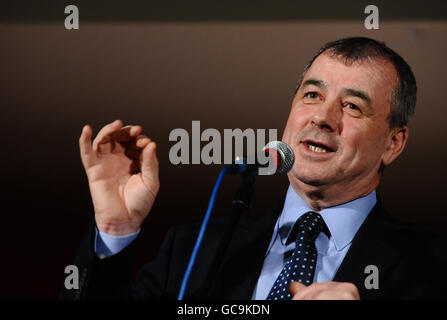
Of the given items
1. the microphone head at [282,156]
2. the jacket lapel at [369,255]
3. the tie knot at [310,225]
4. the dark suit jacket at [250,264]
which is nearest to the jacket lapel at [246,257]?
the dark suit jacket at [250,264]

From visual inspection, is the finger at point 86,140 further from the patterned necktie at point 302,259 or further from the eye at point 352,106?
the eye at point 352,106

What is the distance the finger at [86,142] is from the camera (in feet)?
4.94

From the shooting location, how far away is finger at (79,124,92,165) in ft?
4.94

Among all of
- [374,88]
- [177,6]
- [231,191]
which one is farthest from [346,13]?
[231,191]

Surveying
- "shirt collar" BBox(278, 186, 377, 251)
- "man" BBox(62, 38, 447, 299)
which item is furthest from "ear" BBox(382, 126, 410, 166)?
"shirt collar" BBox(278, 186, 377, 251)

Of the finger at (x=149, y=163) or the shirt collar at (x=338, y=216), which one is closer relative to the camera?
the finger at (x=149, y=163)

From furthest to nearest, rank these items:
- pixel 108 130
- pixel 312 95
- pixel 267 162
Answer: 1. pixel 312 95
2. pixel 108 130
3. pixel 267 162

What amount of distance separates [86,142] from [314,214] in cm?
72

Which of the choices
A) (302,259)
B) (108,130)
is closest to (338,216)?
(302,259)

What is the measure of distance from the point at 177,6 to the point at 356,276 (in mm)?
1206

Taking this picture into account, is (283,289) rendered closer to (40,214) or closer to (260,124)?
(260,124)

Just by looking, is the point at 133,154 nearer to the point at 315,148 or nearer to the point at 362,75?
the point at 315,148

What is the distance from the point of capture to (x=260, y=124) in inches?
83.4

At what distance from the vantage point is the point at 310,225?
1.72 m
